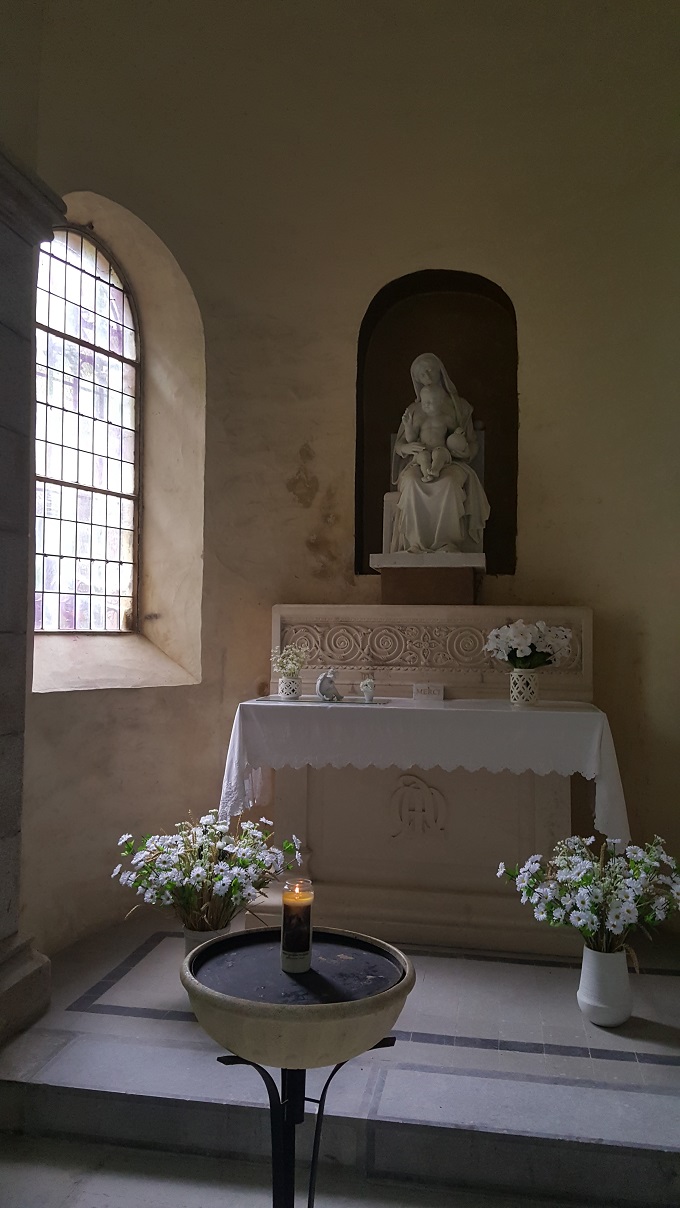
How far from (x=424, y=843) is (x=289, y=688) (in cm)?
117

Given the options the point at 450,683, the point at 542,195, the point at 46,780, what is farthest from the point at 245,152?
the point at 46,780

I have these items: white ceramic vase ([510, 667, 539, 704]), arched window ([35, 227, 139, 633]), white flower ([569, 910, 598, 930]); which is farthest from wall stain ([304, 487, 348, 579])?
white flower ([569, 910, 598, 930])

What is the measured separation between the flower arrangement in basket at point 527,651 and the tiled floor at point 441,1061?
4.79ft

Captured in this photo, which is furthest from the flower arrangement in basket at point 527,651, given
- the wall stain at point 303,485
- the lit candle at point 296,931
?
the lit candle at point 296,931

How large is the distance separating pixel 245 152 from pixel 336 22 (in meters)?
0.99

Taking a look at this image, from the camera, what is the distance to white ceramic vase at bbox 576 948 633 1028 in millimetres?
3916

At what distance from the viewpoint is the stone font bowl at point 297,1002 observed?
2119 millimetres

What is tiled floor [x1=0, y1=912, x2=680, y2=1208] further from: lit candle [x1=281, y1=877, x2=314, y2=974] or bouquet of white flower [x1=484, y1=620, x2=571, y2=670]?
bouquet of white flower [x1=484, y1=620, x2=571, y2=670]

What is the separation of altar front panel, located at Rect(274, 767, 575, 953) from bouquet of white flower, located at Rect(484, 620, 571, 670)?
25.1 inches

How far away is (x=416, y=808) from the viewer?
5113 millimetres

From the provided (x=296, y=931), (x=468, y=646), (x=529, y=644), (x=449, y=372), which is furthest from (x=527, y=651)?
(x=296, y=931)

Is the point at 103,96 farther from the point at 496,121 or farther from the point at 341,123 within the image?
the point at 496,121

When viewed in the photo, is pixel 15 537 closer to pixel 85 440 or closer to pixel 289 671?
pixel 289 671

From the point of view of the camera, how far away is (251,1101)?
327 cm
